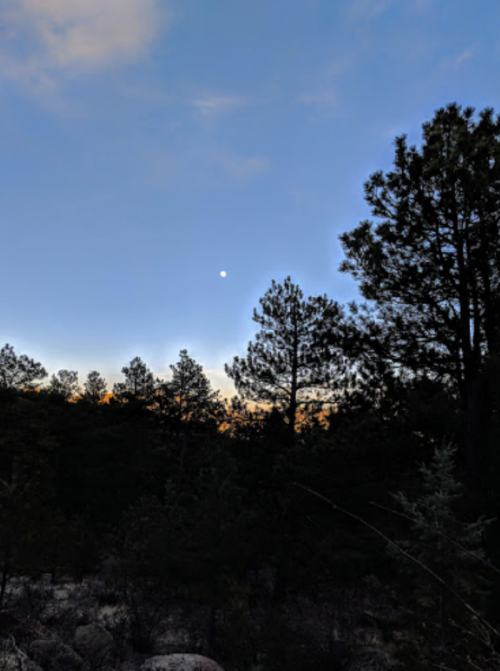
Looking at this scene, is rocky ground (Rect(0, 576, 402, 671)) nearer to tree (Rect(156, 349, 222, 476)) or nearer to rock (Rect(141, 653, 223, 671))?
rock (Rect(141, 653, 223, 671))

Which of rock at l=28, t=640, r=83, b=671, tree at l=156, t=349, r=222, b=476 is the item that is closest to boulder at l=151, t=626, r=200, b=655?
rock at l=28, t=640, r=83, b=671

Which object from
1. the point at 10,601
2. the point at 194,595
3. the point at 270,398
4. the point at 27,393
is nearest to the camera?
the point at 10,601

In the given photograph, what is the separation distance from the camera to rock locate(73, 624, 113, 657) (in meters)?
11.1

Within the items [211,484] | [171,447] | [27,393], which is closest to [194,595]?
[211,484]

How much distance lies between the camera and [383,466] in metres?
13.3

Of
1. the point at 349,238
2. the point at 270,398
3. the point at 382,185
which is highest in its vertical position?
the point at 382,185

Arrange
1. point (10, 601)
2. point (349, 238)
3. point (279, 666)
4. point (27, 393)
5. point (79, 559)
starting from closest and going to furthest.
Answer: point (279, 666) < point (349, 238) < point (10, 601) < point (79, 559) < point (27, 393)

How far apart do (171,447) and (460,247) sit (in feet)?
87.4

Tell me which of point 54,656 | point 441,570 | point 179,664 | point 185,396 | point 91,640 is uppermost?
point 185,396

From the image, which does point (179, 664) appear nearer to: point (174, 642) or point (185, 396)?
point (174, 642)

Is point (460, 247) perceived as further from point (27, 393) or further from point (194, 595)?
point (27, 393)

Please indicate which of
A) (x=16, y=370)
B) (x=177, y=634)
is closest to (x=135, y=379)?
(x=16, y=370)

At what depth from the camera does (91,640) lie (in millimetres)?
11750

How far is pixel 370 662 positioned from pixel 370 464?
486 cm
